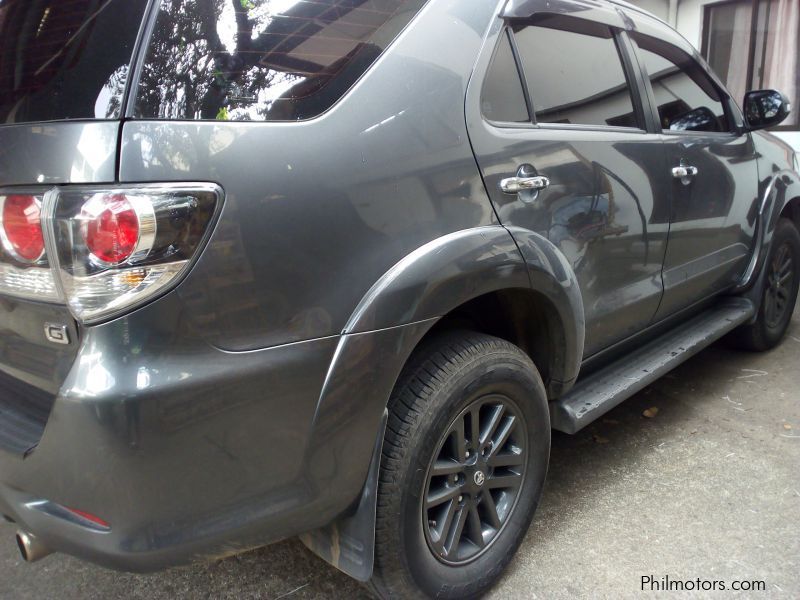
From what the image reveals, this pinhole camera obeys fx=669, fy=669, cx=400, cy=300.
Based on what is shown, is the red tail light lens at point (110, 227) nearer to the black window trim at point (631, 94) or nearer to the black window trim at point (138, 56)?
the black window trim at point (138, 56)

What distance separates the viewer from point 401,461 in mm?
1763

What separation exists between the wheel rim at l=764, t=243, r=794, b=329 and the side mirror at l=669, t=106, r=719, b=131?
1.09 m

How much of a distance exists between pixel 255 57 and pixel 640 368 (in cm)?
205

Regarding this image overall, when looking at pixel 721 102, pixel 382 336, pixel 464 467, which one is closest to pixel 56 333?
pixel 382 336

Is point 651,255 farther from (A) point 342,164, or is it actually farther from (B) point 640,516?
(A) point 342,164

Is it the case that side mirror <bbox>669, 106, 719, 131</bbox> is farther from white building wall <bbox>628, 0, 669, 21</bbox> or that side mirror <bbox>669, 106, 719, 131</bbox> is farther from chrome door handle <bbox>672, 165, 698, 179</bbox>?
white building wall <bbox>628, 0, 669, 21</bbox>

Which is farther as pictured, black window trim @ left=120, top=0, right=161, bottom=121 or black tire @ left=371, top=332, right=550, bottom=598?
black tire @ left=371, top=332, right=550, bottom=598

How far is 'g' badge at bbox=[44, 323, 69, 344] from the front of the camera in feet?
4.47

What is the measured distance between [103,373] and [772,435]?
304cm

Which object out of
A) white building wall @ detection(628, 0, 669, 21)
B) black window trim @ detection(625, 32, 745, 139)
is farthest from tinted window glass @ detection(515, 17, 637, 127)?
white building wall @ detection(628, 0, 669, 21)

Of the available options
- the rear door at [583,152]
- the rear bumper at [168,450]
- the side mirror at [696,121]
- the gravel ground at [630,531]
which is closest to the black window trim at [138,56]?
the rear bumper at [168,450]

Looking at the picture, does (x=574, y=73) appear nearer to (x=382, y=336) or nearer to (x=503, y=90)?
(x=503, y=90)

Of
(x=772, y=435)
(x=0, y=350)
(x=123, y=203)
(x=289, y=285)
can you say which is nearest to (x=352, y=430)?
(x=289, y=285)

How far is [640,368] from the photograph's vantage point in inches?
110
